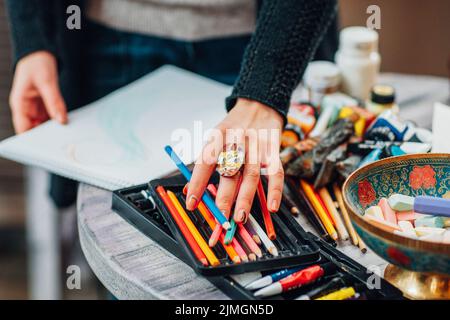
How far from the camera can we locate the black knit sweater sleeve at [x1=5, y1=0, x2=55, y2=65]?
40.9 inches

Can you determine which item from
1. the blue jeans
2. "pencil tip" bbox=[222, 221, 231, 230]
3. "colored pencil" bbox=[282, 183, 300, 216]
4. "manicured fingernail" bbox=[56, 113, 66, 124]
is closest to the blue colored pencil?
"pencil tip" bbox=[222, 221, 231, 230]

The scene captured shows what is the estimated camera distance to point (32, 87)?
1.03 metres

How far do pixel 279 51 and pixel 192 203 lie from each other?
277 mm

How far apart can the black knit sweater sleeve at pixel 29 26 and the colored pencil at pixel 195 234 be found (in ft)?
1.48

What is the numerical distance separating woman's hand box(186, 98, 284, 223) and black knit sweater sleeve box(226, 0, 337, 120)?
2 cm

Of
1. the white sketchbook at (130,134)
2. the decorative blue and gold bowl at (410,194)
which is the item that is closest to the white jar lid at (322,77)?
the white sketchbook at (130,134)

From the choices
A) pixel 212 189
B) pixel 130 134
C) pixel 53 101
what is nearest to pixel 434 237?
pixel 212 189

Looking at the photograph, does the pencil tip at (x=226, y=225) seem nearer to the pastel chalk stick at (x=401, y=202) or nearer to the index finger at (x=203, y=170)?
the index finger at (x=203, y=170)

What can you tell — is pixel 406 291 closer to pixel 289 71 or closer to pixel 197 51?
pixel 289 71

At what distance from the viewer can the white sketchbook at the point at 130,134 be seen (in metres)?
0.83

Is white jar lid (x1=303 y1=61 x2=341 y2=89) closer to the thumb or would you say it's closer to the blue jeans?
the blue jeans

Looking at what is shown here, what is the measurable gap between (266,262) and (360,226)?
4.0 inches
